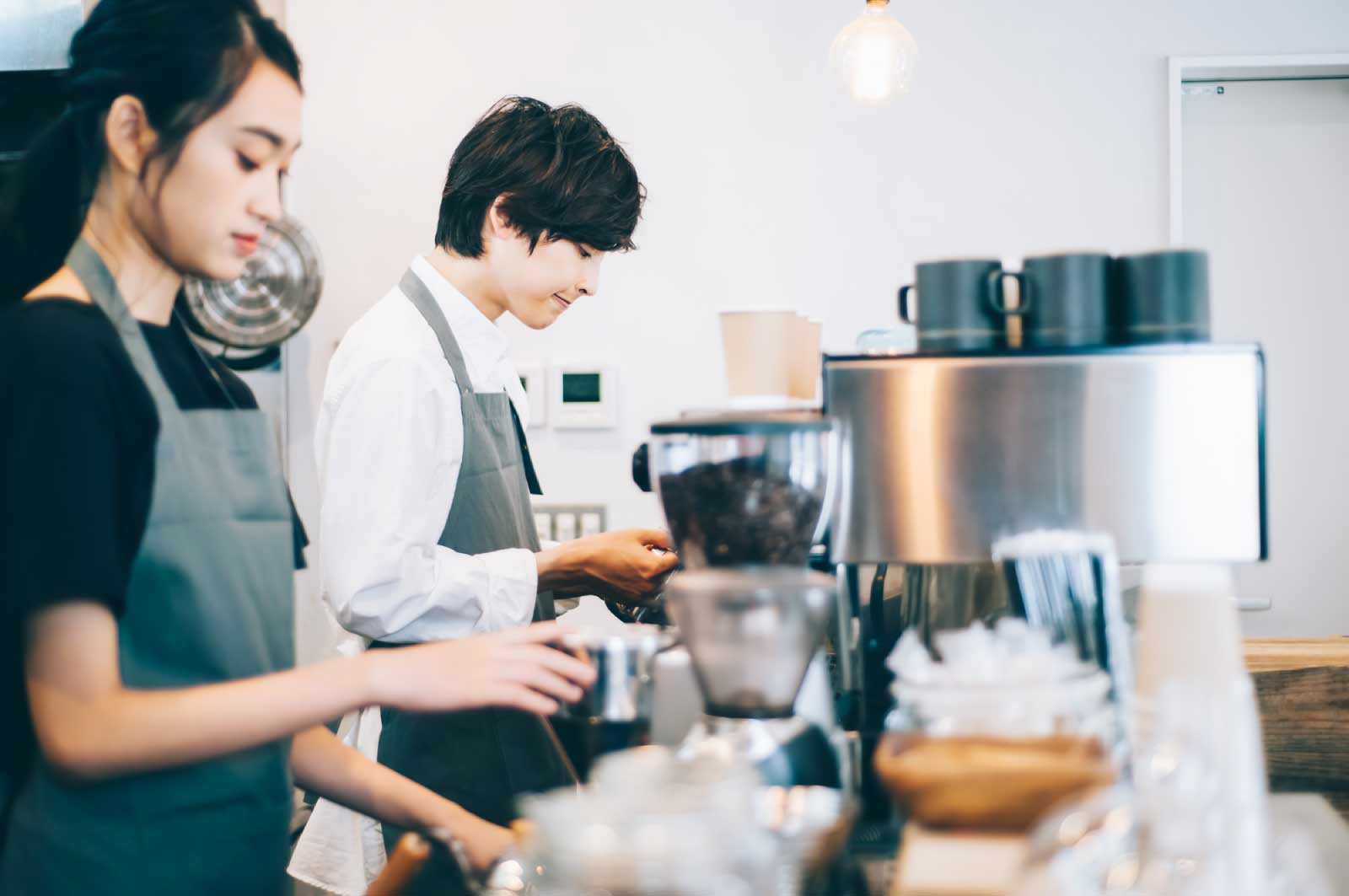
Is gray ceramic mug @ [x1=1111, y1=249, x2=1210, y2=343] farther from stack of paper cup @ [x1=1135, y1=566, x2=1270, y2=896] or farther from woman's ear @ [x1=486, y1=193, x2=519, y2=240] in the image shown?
woman's ear @ [x1=486, y1=193, x2=519, y2=240]

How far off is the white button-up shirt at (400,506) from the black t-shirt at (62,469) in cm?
51

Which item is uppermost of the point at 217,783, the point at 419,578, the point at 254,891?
the point at 419,578

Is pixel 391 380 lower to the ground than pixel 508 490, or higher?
higher

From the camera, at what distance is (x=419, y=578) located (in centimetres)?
146

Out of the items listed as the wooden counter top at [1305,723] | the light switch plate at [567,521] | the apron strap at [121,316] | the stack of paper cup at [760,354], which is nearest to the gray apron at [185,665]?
the apron strap at [121,316]

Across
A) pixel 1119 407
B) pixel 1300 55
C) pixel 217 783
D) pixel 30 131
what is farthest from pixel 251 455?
pixel 1300 55

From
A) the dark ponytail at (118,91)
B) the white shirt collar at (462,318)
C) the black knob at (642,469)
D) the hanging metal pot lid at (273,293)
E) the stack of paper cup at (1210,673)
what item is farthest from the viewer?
the hanging metal pot lid at (273,293)

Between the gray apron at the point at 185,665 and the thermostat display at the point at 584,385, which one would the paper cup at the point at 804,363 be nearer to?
the gray apron at the point at 185,665

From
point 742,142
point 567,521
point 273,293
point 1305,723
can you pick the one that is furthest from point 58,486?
point 742,142

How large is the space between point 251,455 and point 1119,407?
0.77 meters

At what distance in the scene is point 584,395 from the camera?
10.2 feet

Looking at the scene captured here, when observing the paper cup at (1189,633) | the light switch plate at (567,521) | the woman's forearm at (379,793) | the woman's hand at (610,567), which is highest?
the paper cup at (1189,633)

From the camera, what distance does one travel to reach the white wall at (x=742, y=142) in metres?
2.98

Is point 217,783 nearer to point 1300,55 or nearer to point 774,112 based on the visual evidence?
point 774,112
